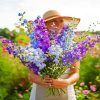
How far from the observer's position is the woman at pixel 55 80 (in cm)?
303

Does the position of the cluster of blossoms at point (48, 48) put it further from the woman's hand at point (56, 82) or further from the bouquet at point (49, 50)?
the woman's hand at point (56, 82)

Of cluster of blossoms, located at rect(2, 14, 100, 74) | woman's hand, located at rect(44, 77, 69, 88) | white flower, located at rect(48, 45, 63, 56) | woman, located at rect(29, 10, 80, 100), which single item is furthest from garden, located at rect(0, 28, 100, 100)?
white flower, located at rect(48, 45, 63, 56)

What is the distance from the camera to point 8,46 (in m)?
3.06

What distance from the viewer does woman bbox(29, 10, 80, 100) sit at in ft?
9.93

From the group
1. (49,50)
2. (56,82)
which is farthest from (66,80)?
(49,50)

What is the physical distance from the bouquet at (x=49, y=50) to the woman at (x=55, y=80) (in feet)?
0.20

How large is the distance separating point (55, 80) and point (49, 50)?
28 cm

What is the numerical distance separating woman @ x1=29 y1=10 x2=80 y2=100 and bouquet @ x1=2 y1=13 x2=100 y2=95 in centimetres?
6

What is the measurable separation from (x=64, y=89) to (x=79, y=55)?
1.34 ft

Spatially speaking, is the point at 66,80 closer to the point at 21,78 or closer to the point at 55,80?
the point at 55,80

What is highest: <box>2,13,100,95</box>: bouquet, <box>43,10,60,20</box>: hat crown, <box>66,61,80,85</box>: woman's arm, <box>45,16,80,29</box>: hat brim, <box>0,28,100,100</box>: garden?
<box>43,10,60,20</box>: hat crown

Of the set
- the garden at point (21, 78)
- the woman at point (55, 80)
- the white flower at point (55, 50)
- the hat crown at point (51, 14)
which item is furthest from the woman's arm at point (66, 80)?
the garden at point (21, 78)

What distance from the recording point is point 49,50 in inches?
112

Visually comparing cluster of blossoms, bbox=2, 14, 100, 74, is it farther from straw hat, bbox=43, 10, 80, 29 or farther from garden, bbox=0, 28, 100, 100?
garden, bbox=0, 28, 100, 100
